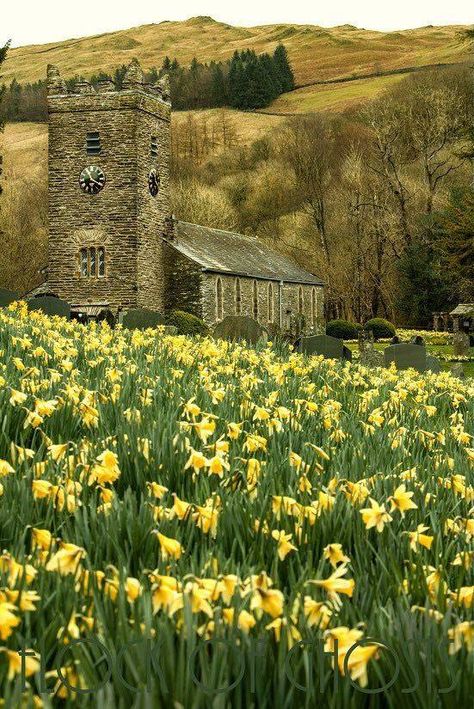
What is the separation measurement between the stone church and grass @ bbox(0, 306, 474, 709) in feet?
130

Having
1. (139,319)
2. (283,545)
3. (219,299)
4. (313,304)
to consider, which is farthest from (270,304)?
(283,545)

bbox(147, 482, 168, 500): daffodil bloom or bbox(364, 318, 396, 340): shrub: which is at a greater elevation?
bbox(364, 318, 396, 340): shrub

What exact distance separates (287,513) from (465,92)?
78.8m

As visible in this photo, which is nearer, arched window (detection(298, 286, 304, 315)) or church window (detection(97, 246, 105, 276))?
church window (detection(97, 246, 105, 276))

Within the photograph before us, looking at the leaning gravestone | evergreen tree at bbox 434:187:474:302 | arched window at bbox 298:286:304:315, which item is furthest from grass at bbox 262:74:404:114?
the leaning gravestone

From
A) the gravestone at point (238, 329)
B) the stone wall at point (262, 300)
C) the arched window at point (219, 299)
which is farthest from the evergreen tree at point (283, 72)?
the gravestone at point (238, 329)

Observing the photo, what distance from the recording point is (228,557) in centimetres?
299

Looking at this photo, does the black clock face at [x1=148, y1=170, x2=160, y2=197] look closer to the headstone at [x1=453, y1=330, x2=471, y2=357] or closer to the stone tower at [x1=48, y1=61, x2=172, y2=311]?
the stone tower at [x1=48, y1=61, x2=172, y2=311]

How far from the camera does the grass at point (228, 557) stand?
6.23 ft

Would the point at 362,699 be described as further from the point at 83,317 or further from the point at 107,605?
the point at 83,317

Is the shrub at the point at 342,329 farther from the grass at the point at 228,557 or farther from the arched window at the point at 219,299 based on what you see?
the grass at the point at 228,557

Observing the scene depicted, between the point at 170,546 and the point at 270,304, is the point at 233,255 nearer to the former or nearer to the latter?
the point at 270,304

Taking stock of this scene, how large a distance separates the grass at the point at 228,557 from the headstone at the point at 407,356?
9.98 m

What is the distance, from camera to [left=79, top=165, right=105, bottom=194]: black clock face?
1800 inches
